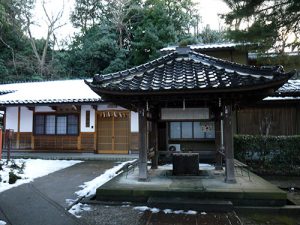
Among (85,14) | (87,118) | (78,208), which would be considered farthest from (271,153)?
(85,14)

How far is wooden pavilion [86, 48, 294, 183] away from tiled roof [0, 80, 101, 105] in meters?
7.60

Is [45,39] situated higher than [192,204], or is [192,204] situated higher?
[45,39]

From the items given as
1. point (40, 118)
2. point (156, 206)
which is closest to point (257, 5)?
point (156, 206)

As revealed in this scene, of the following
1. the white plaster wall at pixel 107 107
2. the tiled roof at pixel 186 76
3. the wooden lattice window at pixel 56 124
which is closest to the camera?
the tiled roof at pixel 186 76

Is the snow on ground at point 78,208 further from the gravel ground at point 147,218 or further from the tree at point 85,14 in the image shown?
the tree at point 85,14

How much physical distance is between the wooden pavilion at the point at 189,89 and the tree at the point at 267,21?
1.06 meters

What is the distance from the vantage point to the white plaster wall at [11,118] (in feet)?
59.1

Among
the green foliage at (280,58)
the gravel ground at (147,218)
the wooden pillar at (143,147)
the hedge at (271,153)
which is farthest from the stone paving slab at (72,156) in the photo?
the green foliage at (280,58)

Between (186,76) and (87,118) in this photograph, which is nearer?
(186,76)

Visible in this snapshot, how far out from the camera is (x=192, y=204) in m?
6.43

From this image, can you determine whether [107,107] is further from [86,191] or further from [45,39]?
[45,39]

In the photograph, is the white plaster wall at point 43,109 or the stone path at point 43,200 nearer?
the stone path at point 43,200

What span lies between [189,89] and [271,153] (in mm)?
6141

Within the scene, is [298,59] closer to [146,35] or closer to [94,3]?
[146,35]
